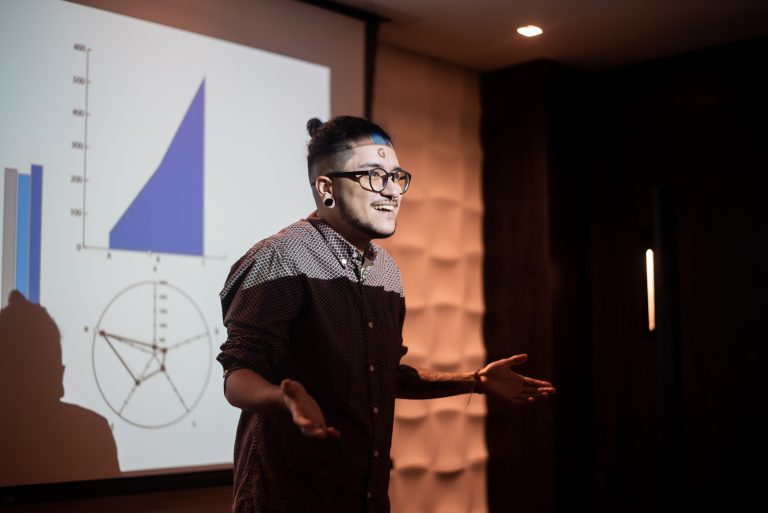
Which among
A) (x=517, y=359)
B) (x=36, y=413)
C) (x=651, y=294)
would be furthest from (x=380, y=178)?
(x=36, y=413)

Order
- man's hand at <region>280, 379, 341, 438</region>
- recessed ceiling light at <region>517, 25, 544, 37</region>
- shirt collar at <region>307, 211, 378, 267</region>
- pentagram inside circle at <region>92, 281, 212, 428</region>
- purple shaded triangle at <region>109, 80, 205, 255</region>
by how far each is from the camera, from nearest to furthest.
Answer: man's hand at <region>280, 379, 341, 438</region> → shirt collar at <region>307, 211, 378, 267</region> → pentagram inside circle at <region>92, 281, 212, 428</region> → purple shaded triangle at <region>109, 80, 205, 255</region> → recessed ceiling light at <region>517, 25, 544, 37</region>

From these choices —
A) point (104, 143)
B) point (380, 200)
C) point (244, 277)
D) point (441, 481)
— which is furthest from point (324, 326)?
point (441, 481)

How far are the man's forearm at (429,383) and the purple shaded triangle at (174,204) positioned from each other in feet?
4.14

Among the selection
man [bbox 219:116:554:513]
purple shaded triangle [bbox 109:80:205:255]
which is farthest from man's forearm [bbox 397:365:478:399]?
purple shaded triangle [bbox 109:80:205:255]

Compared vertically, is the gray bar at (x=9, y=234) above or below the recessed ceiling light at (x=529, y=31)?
below

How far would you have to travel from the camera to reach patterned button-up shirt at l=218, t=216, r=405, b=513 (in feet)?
6.52

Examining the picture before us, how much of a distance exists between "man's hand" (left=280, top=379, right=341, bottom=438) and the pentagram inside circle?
1538 mm

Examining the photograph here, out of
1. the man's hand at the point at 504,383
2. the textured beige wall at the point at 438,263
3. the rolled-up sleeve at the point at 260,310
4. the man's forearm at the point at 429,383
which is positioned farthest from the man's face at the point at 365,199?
the textured beige wall at the point at 438,263

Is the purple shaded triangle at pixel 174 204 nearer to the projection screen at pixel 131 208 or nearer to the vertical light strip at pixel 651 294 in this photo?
the projection screen at pixel 131 208

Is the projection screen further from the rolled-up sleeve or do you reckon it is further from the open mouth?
the open mouth

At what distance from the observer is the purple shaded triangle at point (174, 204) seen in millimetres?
3182

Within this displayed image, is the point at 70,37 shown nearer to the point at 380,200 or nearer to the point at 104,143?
the point at 104,143

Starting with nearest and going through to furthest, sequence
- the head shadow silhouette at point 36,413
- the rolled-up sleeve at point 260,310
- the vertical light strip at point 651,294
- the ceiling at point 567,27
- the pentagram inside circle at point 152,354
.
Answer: the rolled-up sleeve at point 260,310
the vertical light strip at point 651,294
the head shadow silhouette at point 36,413
the pentagram inside circle at point 152,354
the ceiling at point 567,27

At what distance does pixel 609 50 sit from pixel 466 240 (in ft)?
3.93
